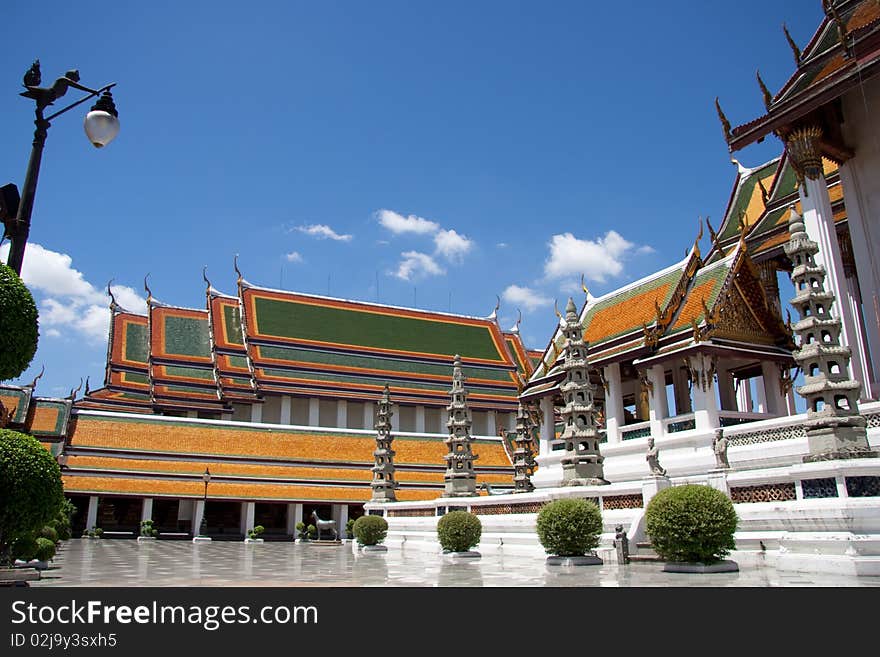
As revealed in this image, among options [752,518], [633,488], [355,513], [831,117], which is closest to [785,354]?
[831,117]

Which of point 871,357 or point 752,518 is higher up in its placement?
point 871,357

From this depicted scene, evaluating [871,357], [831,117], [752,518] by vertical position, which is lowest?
[752,518]

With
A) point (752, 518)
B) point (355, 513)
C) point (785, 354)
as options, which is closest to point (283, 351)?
point (355, 513)

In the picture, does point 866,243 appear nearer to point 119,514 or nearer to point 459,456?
point 459,456

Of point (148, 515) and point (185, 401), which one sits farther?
point (185, 401)

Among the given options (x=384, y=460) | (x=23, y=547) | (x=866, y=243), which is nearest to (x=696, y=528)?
(x=23, y=547)

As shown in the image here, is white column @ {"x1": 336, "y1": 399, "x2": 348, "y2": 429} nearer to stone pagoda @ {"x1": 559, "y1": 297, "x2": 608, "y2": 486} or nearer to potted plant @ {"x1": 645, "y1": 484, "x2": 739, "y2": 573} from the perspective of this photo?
stone pagoda @ {"x1": 559, "y1": 297, "x2": 608, "y2": 486}

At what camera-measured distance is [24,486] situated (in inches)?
310

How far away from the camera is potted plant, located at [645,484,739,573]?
9.58m
